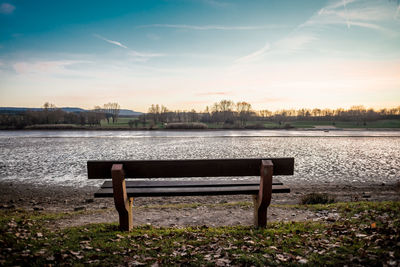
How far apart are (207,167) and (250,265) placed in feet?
5.48

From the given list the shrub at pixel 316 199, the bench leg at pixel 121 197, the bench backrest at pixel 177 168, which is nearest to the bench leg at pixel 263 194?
the bench backrest at pixel 177 168

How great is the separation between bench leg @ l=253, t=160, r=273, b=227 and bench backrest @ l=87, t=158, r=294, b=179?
0.19 metres

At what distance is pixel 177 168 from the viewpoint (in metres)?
4.11

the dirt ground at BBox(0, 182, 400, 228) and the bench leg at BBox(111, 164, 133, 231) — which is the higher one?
the bench leg at BBox(111, 164, 133, 231)

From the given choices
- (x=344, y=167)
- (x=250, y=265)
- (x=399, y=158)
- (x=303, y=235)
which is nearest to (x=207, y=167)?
(x=250, y=265)

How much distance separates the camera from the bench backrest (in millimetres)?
4066

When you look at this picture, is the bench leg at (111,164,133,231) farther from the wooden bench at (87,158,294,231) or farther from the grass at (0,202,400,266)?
the grass at (0,202,400,266)

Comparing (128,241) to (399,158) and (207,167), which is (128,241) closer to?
(207,167)

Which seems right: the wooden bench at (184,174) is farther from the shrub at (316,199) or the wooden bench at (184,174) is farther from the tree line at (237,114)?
the tree line at (237,114)

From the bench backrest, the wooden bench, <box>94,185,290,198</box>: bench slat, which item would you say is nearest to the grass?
the wooden bench

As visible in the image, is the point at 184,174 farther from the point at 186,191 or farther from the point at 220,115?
the point at 220,115

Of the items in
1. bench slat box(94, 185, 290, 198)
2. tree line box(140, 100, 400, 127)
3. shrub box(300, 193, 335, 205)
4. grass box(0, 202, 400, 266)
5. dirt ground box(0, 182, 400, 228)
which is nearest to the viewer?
grass box(0, 202, 400, 266)

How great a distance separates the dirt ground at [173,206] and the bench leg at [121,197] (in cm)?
117

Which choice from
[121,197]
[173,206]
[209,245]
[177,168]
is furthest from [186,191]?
[173,206]
